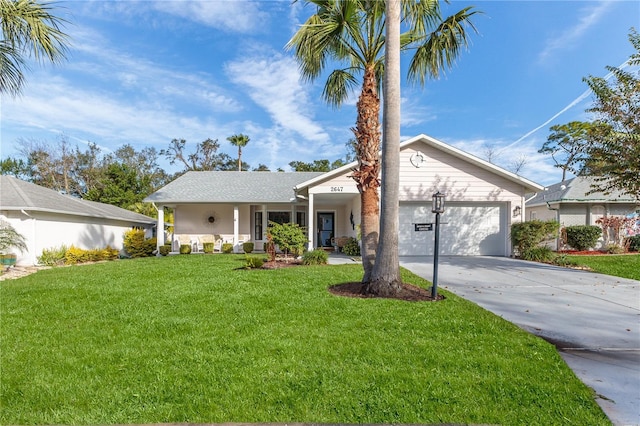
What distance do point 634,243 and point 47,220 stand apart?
27877mm

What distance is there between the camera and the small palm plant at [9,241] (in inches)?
454

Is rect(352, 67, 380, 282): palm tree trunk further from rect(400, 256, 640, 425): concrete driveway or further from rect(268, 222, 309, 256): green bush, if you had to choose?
rect(268, 222, 309, 256): green bush

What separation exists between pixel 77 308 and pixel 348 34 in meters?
8.26

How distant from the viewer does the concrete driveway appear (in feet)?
10.0

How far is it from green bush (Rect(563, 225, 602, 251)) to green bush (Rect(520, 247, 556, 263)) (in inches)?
205

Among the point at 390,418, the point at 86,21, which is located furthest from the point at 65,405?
the point at 86,21

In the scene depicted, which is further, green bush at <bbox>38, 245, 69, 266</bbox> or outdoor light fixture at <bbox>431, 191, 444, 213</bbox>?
green bush at <bbox>38, 245, 69, 266</bbox>

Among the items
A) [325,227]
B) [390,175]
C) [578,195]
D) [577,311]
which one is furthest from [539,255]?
[325,227]

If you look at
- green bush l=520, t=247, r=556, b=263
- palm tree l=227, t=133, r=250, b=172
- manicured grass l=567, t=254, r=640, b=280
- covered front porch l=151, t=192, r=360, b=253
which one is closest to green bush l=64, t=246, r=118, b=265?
covered front porch l=151, t=192, r=360, b=253

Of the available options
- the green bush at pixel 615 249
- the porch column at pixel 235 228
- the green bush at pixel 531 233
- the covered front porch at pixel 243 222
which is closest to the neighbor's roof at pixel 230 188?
the porch column at pixel 235 228

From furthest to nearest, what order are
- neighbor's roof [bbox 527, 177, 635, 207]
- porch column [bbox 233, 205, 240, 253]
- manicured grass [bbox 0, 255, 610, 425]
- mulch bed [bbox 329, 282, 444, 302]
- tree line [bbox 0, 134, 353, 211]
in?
tree line [bbox 0, 134, 353, 211], porch column [bbox 233, 205, 240, 253], neighbor's roof [bbox 527, 177, 635, 207], mulch bed [bbox 329, 282, 444, 302], manicured grass [bbox 0, 255, 610, 425]

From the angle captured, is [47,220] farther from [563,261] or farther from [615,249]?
[615,249]

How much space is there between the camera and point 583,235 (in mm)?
15164

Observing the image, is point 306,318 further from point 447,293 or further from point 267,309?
point 447,293
